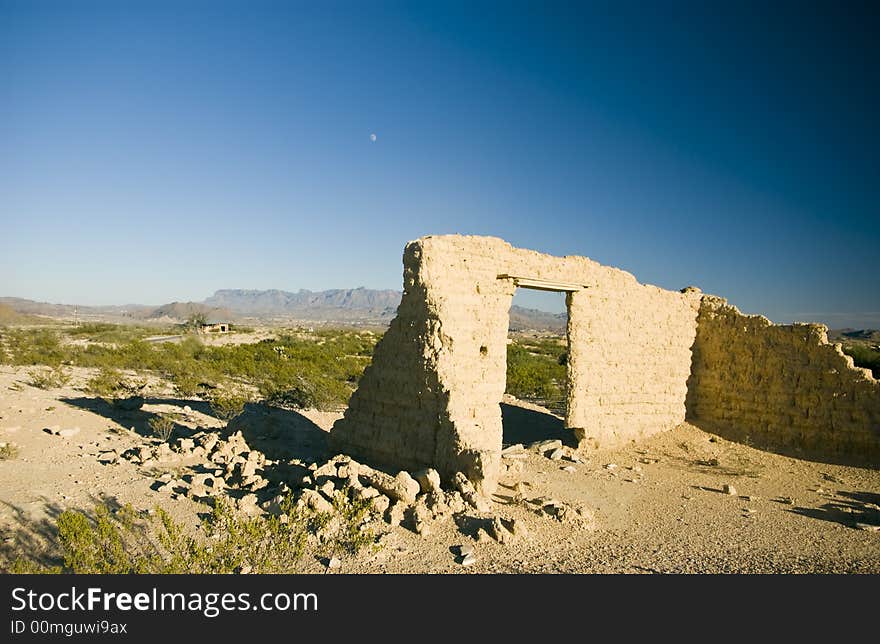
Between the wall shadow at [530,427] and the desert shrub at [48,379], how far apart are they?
462 inches

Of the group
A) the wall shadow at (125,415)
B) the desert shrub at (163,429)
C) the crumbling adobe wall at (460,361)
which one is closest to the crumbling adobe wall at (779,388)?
the crumbling adobe wall at (460,361)

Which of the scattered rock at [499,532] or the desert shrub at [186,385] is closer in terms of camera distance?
the scattered rock at [499,532]

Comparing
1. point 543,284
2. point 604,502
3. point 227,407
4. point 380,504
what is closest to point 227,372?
point 227,407

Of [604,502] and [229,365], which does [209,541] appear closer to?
[604,502]

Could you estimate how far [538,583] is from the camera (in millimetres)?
4820

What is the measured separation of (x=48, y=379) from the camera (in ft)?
48.6

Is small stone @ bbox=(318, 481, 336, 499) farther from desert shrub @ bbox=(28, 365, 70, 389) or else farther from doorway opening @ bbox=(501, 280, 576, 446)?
desert shrub @ bbox=(28, 365, 70, 389)

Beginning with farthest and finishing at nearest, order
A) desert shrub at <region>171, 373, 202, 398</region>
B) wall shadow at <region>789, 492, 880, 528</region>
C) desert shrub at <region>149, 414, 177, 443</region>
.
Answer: desert shrub at <region>171, 373, 202, 398</region> → desert shrub at <region>149, 414, 177, 443</region> → wall shadow at <region>789, 492, 880, 528</region>

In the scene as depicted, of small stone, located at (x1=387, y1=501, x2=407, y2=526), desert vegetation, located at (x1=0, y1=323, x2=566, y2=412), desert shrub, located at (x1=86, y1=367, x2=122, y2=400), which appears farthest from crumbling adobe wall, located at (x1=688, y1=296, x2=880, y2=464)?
desert shrub, located at (x1=86, y1=367, x2=122, y2=400)

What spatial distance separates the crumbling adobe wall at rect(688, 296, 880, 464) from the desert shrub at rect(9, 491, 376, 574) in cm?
914

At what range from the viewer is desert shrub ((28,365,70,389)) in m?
14.2

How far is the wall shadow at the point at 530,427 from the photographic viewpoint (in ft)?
38.8

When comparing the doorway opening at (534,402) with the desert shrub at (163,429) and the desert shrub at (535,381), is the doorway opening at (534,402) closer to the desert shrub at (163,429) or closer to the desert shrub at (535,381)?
the desert shrub at (535,381)

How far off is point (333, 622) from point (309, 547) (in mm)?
1413
